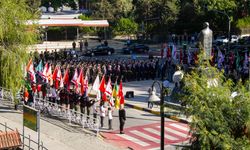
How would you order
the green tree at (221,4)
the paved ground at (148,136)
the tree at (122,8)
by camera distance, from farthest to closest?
the tree at (122,8) → the green tree at (221,4) → the paved ground at (148,136)

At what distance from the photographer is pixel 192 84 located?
12094mm

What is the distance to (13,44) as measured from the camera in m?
25.0

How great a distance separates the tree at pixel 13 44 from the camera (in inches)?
953

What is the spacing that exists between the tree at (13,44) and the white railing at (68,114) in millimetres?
1853

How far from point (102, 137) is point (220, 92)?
35.5 ft

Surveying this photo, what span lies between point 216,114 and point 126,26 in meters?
58.7

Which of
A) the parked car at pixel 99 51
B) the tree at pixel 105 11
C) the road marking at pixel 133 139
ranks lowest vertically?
the road marking at pixel 133 139

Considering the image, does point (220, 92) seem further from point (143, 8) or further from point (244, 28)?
point (244, 28)

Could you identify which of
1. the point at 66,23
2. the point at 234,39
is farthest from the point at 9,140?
the point at 234,39

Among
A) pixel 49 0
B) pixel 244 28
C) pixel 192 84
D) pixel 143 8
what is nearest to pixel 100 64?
pixel 192 84

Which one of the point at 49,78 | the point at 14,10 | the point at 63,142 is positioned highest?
the point at 14,10

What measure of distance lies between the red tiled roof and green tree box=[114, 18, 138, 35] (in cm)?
5054

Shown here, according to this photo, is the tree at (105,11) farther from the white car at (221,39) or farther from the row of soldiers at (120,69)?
the row of soldiers at (120,69)

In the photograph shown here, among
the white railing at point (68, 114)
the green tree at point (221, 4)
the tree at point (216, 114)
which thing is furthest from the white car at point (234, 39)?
the tree at point (216, 114)
